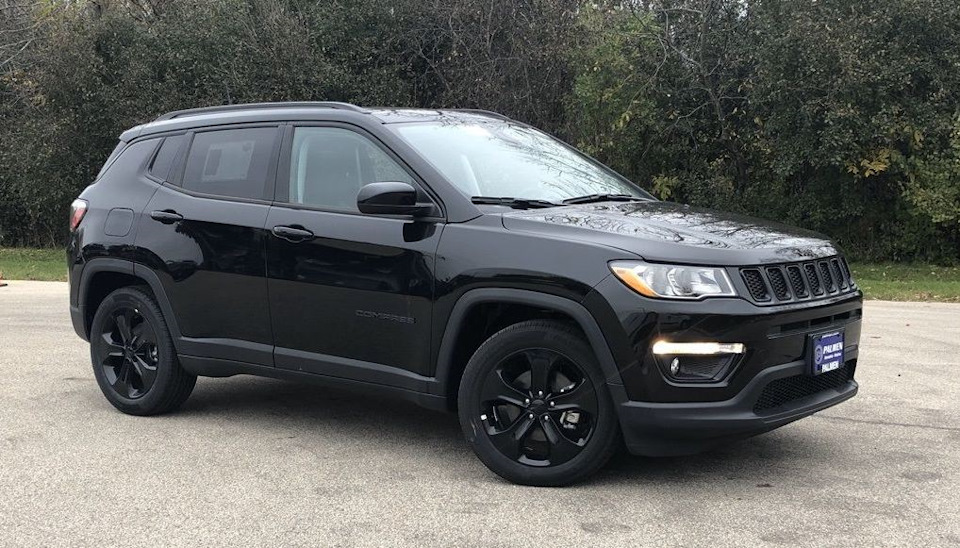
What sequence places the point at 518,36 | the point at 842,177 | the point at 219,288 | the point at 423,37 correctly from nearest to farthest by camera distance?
the point at 219,288, the point at 842,177, the point at 518,36, the point at 423,37

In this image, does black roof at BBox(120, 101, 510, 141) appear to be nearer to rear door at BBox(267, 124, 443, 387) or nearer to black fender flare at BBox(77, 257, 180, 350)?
rear door at BBox(267, 124, 443, 387)

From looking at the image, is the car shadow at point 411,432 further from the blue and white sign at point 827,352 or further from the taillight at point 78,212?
the taillight at point 78,212

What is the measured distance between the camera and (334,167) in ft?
17.4

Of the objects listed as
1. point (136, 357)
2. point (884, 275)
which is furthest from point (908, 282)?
point (136, 357)

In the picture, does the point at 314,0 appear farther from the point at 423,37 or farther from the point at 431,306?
the point at 431,306

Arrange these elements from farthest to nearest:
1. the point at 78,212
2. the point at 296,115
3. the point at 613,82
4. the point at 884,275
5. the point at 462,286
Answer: the point at 613,82 < the point at 884,275 < the point at 78,212 < the point at 296,115 < the point at 462,286

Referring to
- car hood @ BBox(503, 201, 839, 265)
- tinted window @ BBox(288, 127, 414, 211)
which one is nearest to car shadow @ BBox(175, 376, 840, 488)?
car hood @ BBox(503, 201, 839, 265)

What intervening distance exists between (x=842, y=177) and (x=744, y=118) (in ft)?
7.70

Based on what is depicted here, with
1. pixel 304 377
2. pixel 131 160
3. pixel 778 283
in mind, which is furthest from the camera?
pixel 131 160

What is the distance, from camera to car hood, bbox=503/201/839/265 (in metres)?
4.21

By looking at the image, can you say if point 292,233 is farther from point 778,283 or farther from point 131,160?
point 778,283

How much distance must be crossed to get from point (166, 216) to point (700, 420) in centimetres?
338

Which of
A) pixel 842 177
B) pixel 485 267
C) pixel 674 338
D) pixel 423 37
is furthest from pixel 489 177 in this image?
pixel 423 37

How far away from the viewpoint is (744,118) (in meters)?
20.5
